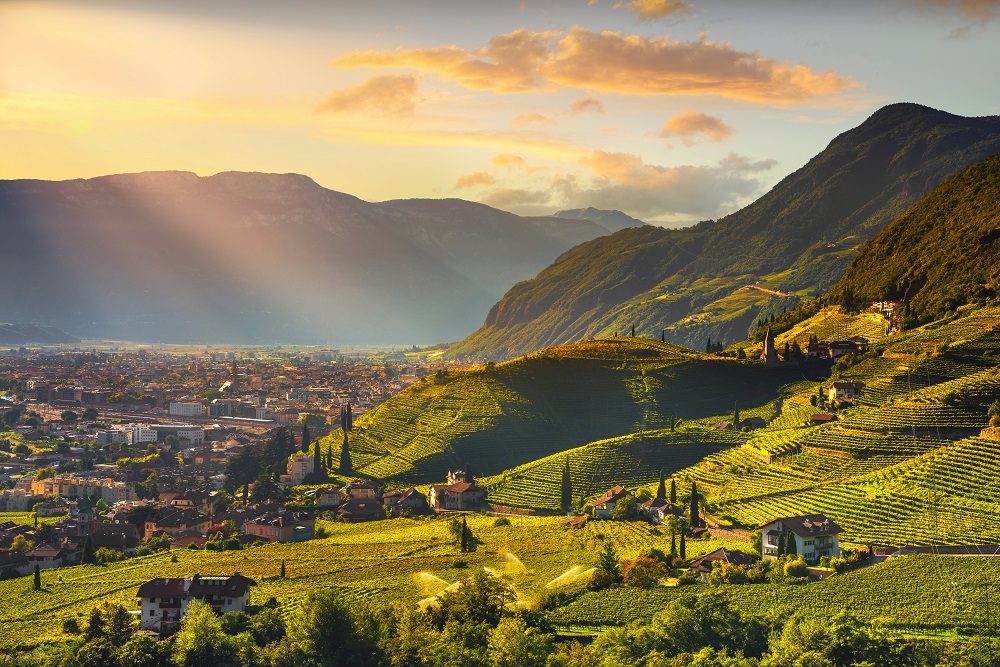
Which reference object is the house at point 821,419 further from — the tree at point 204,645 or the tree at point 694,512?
the tree at point 204,645

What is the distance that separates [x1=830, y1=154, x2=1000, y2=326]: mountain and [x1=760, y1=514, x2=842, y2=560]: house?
48.2 metres

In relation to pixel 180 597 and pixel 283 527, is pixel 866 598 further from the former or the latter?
pixel 283 527

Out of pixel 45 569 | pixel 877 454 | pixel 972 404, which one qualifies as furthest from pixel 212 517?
pixel 972 404

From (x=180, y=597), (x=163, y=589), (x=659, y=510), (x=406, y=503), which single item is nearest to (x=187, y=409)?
(x=406, y=503)

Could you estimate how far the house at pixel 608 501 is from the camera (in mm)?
67125

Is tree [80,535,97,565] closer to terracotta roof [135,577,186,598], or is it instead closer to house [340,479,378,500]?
terracotta roof [135,577,186,598]

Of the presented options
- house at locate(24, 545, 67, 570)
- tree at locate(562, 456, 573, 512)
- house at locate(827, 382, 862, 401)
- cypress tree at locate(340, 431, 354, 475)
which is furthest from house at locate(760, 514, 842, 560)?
cypress tree at locate(340, 431, 354, 475)

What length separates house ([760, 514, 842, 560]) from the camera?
5094cm

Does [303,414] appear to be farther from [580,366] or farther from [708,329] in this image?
[708,329]

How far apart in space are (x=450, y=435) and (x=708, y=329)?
10560 centimetres

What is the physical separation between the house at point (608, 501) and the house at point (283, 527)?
17.2 meters

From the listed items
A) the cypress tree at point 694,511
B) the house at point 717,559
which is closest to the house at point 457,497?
the cypress tree at point 694,511

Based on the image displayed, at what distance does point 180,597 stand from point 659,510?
26.4 metres

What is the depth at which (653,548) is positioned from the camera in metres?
54.9
